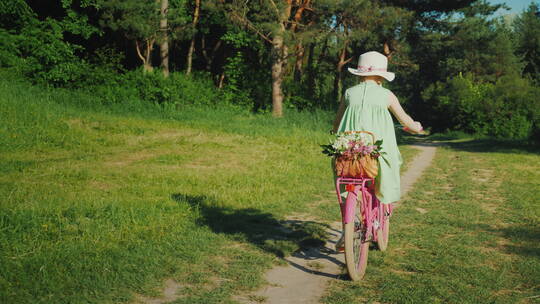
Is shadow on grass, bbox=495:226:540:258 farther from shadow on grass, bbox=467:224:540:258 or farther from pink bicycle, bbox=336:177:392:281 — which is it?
pink bicycle, bbox=336:177:392:281

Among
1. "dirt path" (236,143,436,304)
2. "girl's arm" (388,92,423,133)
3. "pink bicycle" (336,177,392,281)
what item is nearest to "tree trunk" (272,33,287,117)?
"dirt path" (236,143,436,304)

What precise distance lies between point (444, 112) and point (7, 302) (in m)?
37.2

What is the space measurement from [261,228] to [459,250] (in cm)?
237

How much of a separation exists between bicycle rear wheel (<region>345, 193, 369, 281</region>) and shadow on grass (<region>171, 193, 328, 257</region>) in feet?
3.05

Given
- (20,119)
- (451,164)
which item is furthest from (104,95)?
(451,164)

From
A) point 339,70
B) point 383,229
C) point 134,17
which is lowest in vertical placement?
point 383,229

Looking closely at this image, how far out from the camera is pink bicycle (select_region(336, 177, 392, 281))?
4.84 meters

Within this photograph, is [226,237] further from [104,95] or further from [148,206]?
[104,95]

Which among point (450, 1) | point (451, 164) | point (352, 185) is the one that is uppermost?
point (450, 1)

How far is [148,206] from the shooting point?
741 centimetres

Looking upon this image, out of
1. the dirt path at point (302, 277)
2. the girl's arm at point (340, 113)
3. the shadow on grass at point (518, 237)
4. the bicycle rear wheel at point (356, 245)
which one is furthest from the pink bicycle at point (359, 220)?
the shadow on grass at point (518, 237)

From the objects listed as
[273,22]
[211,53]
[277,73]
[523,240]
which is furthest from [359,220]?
[211,53]

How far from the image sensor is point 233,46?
2852 cm

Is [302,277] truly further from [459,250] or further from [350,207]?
[459,250]
